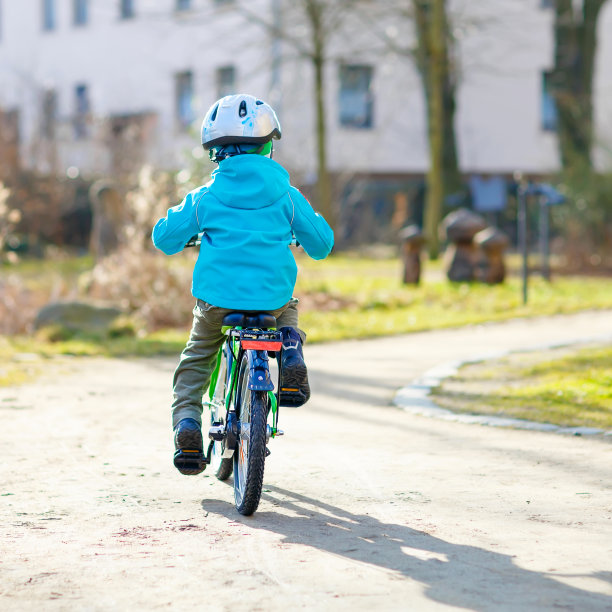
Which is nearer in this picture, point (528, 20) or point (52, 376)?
point (52, 376)

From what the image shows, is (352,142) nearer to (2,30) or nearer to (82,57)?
(82,57)

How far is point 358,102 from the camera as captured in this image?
34938 mm

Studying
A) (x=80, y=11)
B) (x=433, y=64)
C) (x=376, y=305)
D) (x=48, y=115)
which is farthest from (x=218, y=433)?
(x=80, y=11)

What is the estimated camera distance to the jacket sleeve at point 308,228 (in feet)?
19.1

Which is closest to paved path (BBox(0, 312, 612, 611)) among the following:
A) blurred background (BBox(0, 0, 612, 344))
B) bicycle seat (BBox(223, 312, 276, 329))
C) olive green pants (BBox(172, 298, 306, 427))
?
olive green pants (BBox(172, 298, 306, 427))

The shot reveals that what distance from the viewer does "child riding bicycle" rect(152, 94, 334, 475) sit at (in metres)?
5.66

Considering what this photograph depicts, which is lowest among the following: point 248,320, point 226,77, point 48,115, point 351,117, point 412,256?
point 412,256

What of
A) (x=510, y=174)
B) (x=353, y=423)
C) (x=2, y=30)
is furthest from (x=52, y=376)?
(x=2, y=30)

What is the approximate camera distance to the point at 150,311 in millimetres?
14516

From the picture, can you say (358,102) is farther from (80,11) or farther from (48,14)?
(48,14)

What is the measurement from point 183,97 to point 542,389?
28447mm

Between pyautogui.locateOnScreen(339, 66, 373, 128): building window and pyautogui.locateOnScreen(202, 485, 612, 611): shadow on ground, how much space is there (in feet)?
96.6

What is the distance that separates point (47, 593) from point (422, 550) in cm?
145

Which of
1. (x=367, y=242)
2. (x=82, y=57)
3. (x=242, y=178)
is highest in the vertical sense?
(x=82, y=57)
